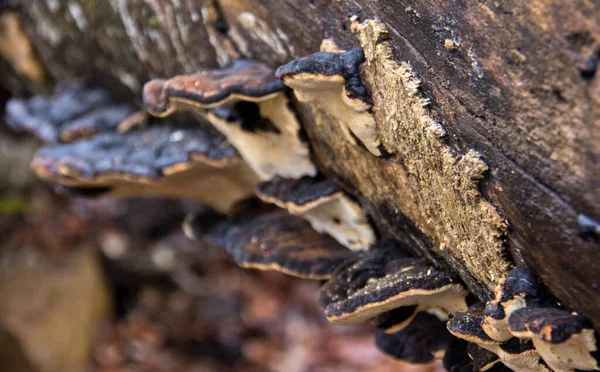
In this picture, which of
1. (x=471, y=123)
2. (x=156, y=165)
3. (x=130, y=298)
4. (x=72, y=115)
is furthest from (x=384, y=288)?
(x=130, y=298)

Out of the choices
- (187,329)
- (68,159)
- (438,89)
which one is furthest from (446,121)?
(187,329)

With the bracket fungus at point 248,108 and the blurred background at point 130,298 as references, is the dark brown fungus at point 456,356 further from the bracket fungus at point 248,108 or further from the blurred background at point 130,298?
the blurred background at point 130,298

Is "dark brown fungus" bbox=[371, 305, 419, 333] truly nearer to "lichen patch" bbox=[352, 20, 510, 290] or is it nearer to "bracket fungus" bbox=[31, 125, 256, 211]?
"lichen patch" bbox=[352, 20, 510, 290]

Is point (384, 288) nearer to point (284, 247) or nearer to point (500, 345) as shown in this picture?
point (500, 345)

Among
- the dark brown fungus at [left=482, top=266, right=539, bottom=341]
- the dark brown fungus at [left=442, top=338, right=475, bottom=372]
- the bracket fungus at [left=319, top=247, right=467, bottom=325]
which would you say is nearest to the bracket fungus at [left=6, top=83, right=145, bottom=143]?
the bracket fungus at [left=319, top=247, right=467, bottom=325]

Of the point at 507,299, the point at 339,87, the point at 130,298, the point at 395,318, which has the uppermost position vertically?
the point at 339,87

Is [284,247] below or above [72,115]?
above

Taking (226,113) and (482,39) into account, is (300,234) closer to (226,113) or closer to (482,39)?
(226,113)
